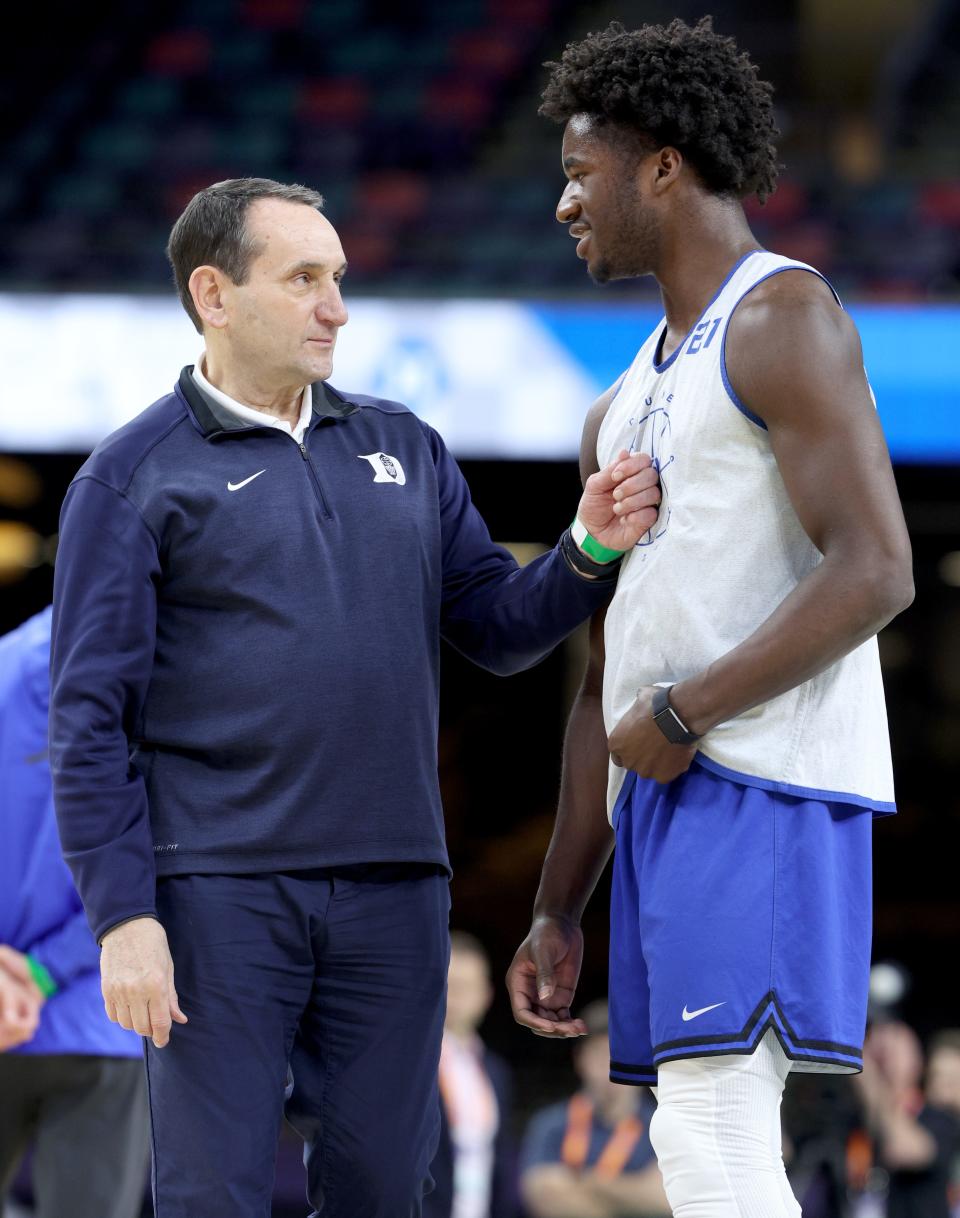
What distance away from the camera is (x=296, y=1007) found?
2332mm

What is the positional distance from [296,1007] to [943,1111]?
15.3 ft

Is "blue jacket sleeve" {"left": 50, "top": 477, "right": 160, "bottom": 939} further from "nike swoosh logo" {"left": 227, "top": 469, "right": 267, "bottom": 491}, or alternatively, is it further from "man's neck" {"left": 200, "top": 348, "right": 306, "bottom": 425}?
"man's neck" {"left": 200, "top": 348, "right": 306, "bottom": 425}

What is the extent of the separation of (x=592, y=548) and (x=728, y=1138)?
0.84 m

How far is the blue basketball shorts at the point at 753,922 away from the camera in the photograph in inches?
79.0

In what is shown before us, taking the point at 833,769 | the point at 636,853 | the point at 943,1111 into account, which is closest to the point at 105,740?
the point at 636,853

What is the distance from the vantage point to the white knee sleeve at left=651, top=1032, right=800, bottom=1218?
77.5 inches

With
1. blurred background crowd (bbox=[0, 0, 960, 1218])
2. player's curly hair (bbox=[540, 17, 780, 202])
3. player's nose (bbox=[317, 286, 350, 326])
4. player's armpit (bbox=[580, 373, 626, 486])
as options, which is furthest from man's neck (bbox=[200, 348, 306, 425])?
blurred background crowd (bbox=[0, 0, 960, 1218])

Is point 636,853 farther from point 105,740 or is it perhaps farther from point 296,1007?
point 105,740

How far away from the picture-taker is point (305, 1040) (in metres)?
2.39

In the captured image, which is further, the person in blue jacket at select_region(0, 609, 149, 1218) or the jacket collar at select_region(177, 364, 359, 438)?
the person in blue jacket at select_region(0, 609, 149, 1218)

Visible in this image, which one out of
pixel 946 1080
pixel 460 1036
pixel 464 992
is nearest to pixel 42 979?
pixel 464 992

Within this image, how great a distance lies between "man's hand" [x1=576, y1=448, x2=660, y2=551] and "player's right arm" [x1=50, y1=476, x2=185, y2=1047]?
24.2 inches

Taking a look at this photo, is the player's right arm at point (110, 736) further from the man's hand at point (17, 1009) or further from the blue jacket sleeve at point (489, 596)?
the man's hand at point (17, 1009)

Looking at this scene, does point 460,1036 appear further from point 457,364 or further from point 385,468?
point 385,468
